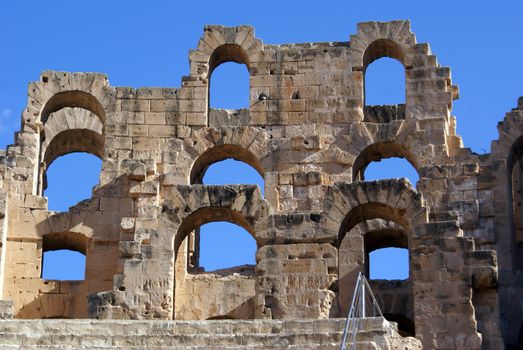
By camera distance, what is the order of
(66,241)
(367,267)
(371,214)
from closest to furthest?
(371,214) < (367,267) < (66,241)

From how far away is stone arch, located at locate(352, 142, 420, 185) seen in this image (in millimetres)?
34969

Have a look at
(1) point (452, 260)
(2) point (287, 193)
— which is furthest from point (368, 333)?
(2) point (287, 193)

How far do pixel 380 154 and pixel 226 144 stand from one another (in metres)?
3.85

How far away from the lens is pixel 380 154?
35906 millimetres

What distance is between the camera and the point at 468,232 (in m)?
33.2

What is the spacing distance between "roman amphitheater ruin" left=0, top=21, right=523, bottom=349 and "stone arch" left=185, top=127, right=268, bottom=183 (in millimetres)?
46

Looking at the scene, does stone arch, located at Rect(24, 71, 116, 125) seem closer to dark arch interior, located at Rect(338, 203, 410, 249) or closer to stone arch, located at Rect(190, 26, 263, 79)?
stone arch, located at Rect(190, 26, 263, 79)

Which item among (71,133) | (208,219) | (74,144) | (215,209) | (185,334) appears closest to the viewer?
(185,334)

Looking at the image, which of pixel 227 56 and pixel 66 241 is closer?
pixel 66 241

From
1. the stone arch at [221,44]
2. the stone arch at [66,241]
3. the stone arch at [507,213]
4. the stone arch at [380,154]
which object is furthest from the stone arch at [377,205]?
the stone arch at [66,241]

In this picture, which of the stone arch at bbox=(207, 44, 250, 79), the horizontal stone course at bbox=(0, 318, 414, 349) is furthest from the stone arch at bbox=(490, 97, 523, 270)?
the horizontal stone course at bbox=(0, 318, 414, 349)

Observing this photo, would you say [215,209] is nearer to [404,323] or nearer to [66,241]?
[66,241]

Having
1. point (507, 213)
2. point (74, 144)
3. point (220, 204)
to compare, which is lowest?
point (220, 204)

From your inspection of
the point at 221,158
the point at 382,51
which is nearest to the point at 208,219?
the point at 221,158
